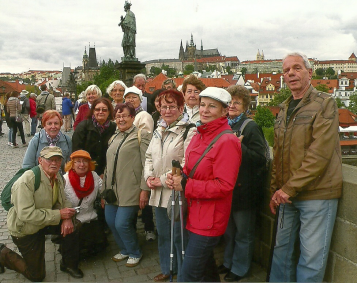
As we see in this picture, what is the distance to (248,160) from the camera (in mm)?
3297

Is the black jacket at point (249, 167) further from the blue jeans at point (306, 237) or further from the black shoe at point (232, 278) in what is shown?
the black shoe at point (232, 278)

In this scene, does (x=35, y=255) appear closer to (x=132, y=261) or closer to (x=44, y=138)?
(x=132, y=261)

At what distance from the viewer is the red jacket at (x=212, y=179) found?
Answer: 261 centimetres

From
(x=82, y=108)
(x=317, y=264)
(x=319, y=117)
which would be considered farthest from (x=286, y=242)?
(x=82, y=108)

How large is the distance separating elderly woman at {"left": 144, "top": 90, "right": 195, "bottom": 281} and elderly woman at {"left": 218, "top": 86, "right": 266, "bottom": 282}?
0.53 m

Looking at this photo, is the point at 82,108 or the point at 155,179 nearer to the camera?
the point at 155,179

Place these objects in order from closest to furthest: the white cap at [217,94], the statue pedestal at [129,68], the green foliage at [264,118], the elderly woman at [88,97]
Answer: the white cap at [217,94] → the elderly woman at [88,97] → the statue pedestal at [129,68] → the green foliage at [264,118]

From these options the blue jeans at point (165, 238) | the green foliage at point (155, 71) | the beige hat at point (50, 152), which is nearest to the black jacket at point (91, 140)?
the beige hat at point (50, 152)

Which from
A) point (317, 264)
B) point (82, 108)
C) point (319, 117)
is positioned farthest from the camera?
point (82, 108)

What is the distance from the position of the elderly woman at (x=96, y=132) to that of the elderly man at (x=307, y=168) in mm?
2388

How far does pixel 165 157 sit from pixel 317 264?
1622 millimetres

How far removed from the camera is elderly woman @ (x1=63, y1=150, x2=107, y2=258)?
4098mm

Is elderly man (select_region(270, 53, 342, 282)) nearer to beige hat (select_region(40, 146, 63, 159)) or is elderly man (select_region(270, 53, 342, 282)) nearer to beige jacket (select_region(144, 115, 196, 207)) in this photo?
beige jacket (select_region(144, 115, 196, 207))

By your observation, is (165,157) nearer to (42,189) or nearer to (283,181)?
(283,181)
